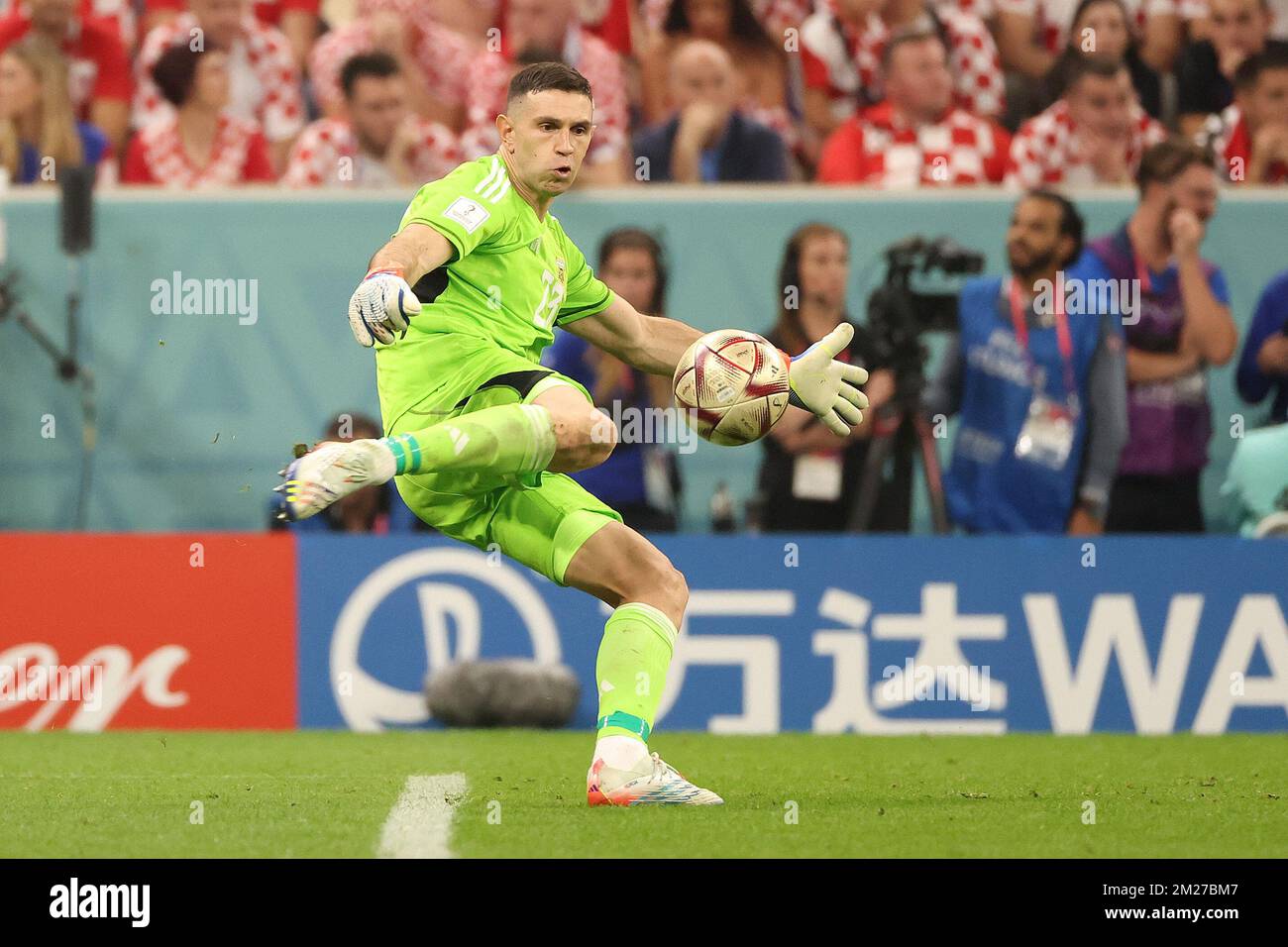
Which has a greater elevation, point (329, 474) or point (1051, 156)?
point (1051, 156)

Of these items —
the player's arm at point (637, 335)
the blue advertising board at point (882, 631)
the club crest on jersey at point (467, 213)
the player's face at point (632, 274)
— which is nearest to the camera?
the club crest on jersey at point (467, 213)

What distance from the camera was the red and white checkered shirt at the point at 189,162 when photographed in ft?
37.2

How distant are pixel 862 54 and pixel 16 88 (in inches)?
194

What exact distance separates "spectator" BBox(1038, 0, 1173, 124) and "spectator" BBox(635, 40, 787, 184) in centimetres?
173

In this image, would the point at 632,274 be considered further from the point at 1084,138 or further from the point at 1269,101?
the point at 1269,101

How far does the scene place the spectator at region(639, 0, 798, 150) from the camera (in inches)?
459

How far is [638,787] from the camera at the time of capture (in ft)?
19.8

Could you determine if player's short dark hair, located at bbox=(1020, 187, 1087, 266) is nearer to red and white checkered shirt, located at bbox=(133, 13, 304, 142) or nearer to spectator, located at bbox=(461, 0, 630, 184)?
spectator, located at bbox=(461, 0, 630, 184)

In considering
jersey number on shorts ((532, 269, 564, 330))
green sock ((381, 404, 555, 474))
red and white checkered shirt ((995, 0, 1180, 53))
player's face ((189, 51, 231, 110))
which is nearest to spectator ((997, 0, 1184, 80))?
red and white checkered shirt ((995, 0, 1180, 53))

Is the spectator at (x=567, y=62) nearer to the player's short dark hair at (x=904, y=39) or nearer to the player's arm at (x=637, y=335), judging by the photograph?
the player's short dark hair at (x=904, y=39)

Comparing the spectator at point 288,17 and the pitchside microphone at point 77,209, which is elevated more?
the spectator at point 288,17

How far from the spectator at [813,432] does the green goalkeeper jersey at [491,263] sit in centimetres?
382

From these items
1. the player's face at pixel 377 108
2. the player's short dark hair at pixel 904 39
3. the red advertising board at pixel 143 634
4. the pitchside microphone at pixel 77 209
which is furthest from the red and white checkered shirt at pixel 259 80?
the player's short dark hair at pixel 904 39

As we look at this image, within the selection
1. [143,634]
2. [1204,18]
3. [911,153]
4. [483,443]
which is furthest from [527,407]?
[1204,18]
